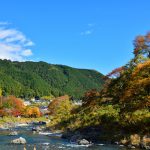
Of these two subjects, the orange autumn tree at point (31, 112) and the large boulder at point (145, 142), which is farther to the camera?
the orange autumn tree at point (31, 112)

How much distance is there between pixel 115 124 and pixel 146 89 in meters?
6.56

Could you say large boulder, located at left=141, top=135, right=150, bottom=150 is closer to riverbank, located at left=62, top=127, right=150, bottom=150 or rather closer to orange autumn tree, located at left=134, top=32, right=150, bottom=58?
riverbank, located at left=62, top=127, right=150, bottom=150

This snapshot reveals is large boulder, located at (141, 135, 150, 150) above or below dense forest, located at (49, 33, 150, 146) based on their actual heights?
below

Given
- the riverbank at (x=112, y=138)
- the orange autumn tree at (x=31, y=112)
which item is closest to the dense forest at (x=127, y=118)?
the riverbank at (x=112, y=138)

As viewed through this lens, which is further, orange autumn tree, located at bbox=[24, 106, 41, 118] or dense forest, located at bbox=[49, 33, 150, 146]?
orange autumn tree, located at bbox=[24, 106, 41, 118]

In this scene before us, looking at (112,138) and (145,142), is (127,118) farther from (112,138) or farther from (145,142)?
(145,142)

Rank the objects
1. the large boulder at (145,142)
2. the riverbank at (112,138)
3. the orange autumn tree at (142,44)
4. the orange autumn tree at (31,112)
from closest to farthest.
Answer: the large boulder at (145,142) < the riverbank at (112,138) < the orange autumn tree at (142,44) < the orange autumn tree at (31,112)

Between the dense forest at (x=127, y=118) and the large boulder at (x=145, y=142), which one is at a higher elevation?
the dense forest at (x=127, y=118)

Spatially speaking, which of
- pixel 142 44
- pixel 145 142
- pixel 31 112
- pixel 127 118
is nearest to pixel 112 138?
pixel 127 118

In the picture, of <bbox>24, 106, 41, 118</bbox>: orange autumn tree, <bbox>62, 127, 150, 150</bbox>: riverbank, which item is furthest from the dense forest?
<bbox>24, 106, 41, 118</bbox>: orange autumn tree

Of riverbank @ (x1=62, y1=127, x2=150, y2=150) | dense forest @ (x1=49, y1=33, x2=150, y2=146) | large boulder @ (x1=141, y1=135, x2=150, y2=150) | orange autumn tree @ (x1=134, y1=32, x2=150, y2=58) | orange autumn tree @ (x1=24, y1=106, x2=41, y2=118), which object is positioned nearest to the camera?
large boulder @ (x1=141, y1=135, x2=150, y2=150)

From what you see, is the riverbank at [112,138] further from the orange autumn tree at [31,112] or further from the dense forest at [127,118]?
the orange autumn tree at [31,112]

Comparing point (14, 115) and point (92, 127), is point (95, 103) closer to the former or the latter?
point (92, 127)

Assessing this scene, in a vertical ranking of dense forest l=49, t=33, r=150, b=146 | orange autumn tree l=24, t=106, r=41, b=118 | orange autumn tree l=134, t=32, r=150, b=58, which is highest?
orange autumn tree l=134, t=32, r=150, b=58
